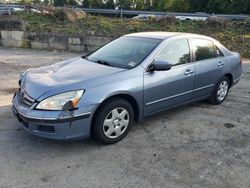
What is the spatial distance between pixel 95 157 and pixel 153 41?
215 cm

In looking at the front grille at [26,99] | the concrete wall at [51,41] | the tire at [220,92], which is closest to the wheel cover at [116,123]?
the front grille at [26,99]

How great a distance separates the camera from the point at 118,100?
4348 millimetres

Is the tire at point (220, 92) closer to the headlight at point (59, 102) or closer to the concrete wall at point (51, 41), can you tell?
the headlight at point (59, 102)

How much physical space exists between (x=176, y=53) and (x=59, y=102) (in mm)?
2220

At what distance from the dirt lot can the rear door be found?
506 mm

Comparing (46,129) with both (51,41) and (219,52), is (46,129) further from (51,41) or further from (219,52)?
(51,41)

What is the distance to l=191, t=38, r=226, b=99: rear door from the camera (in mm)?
5594

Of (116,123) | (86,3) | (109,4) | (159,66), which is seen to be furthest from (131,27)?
(86,3)

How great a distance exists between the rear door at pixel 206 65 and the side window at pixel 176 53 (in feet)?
0.73

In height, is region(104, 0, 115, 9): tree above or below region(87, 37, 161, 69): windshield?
above

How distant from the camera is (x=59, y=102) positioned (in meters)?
3.95

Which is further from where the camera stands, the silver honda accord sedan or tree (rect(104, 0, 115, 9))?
tree (rect(104, 0, 115, 9))

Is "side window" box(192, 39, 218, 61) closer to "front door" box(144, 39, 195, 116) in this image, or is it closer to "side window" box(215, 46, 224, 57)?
"side window" box(215, 46, 224, 57)


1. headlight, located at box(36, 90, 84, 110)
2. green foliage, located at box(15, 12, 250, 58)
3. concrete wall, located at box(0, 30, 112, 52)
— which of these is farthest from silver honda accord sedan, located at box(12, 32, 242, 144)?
green foliage, located at box(15, 12, 250, 58)
